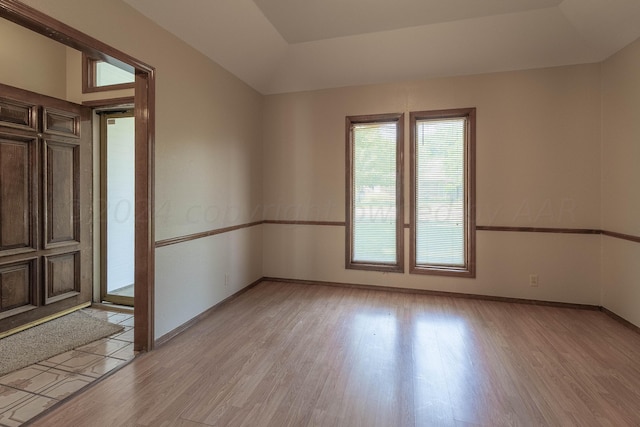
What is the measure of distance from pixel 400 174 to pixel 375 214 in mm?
609

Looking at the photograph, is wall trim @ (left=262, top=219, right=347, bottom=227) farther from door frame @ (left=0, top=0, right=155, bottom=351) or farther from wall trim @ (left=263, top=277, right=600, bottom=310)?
door frame @ (left=0, top=0, right=155, bottom=351)

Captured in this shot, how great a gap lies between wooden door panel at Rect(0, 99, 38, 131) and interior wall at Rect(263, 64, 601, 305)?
8.92ft

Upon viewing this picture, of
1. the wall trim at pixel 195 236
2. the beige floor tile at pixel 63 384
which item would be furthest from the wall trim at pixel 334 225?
the beige floor tile at pixel 63 384

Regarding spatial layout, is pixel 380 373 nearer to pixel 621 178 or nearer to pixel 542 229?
pixel 542 229

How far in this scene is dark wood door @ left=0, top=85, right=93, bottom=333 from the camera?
2676mm

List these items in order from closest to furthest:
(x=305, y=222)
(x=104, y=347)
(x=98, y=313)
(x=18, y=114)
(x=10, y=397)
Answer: (x=10, y=397), (x=104, y=347), (x=18, y=114), (x=98, y=313), (x=305, y=222)

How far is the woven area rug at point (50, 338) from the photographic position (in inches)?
89.0

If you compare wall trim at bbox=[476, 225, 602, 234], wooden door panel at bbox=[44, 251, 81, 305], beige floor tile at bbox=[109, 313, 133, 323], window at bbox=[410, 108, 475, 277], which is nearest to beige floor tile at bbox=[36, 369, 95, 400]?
beige floor tile at bbox=[109, 313, 133, 323]

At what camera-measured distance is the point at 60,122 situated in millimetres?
3068

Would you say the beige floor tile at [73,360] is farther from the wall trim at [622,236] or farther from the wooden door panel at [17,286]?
the wall trim at [622,236]

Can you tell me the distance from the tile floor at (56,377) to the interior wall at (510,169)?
2.46m

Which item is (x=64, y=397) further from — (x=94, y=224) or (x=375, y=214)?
(x=375, y=214)

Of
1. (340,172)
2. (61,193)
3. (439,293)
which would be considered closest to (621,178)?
(439,293)

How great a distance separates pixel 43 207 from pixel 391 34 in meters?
3.97
